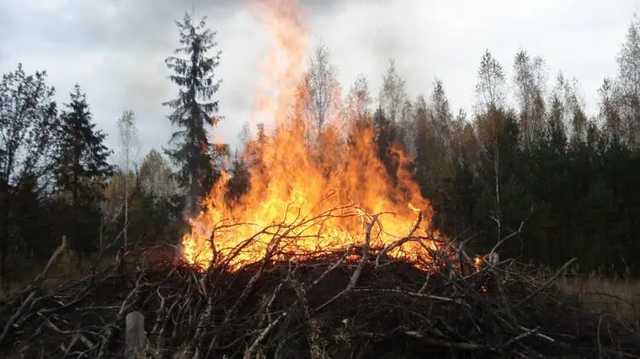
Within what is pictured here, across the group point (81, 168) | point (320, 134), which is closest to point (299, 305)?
point (320, 134)

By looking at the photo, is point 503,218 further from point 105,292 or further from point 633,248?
point 105,292

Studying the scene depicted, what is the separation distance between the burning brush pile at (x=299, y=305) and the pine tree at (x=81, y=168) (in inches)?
505

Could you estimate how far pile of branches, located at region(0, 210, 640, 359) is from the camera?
5.43 meters

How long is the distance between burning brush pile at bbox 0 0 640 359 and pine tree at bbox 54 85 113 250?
1282cm

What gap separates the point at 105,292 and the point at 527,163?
51.2ft

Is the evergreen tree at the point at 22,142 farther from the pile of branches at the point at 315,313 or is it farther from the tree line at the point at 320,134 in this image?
the pile of branches at the point at 315,313

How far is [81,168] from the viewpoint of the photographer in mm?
23562

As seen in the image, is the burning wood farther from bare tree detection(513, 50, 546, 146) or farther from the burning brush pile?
bare tree detection(513, 50, 546, 146)

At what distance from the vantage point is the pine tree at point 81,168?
2014cm

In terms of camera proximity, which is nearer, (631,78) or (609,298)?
(609,298)

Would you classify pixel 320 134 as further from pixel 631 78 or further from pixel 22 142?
pixel 631 78

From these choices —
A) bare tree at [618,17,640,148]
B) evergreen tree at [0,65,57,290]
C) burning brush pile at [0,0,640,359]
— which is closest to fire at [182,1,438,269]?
burning brush pile at [0,0,640,359]

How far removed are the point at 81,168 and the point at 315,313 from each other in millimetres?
20251

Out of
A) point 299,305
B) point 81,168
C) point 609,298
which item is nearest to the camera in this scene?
point 299,305
